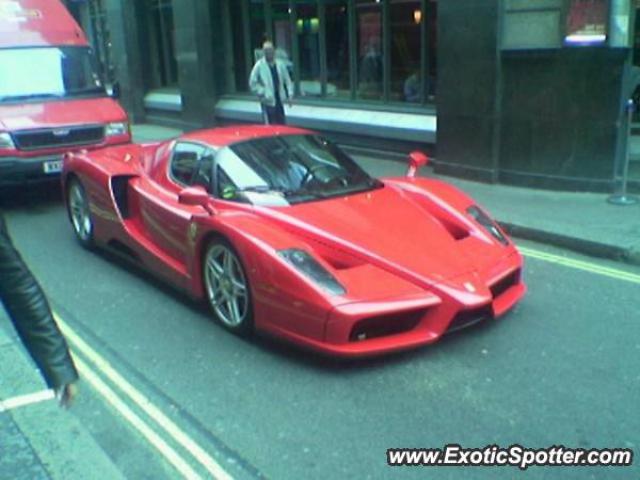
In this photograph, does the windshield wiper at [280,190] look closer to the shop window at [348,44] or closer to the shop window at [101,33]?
the shop window at [348,44]

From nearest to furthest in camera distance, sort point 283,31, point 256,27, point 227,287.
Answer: point 227,287
point 283,31
point 256,27

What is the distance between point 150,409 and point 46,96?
702 cm

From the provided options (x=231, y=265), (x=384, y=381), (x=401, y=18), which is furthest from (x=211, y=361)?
(x=401, y=18)

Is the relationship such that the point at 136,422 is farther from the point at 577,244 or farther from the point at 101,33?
the point at 101,33

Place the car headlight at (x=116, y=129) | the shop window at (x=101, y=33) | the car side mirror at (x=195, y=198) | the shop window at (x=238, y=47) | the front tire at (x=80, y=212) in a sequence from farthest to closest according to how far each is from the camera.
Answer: the shop window at (x=101, y=33)
the shop window at (x=238, y=47)
the car headlight at (x=116, y=129)
the front tire at (x=80, y=212)
the car side mirror at (x=195, y=198)

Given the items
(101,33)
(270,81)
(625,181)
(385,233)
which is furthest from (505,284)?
(101,33)

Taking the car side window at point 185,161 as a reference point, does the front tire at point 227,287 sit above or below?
below

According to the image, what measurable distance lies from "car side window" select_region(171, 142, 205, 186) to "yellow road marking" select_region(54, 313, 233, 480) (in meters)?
1.44

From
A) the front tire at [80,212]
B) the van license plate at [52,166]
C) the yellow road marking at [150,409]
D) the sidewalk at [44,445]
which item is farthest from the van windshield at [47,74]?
the sidewalk at [44,445]

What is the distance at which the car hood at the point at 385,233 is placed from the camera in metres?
4.30

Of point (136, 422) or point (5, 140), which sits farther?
point (5, 140)

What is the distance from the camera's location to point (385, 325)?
4.08 meters

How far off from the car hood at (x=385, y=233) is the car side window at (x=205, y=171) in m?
0.75

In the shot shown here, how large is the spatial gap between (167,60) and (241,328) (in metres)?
14.7
